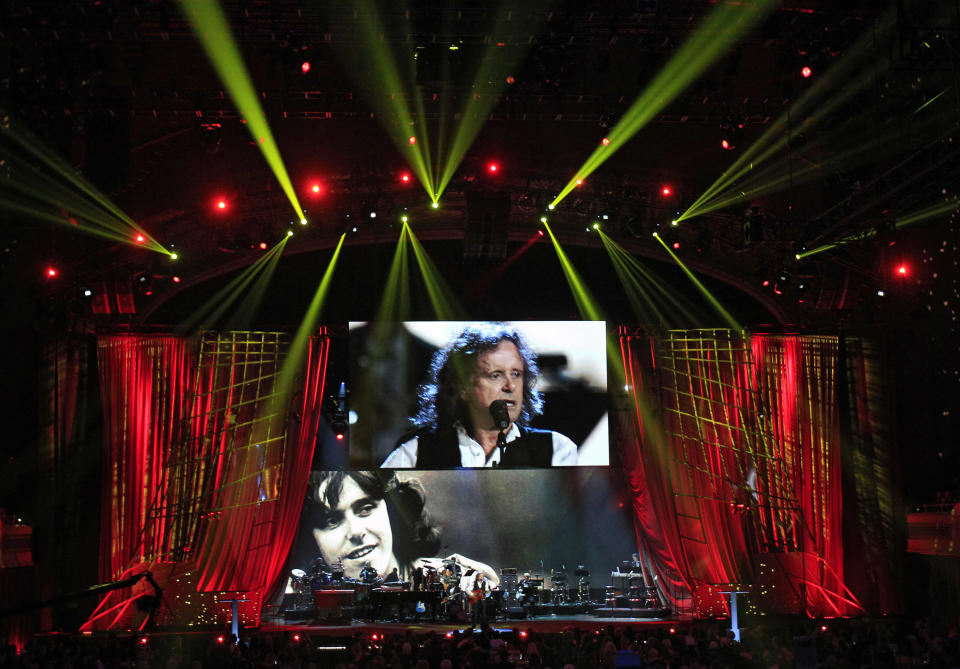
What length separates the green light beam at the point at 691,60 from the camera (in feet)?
37.4

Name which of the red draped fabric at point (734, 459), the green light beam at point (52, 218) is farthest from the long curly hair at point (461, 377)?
the green light beam at point (52, 218)

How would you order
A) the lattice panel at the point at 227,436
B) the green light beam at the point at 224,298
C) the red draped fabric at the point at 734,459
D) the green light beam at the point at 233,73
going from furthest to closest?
the green light beam at the point at 224,298 → the red draped fabric at the point at 734,459 → the lattice panel at the point at 227,436 → the green light beam at the point at 233,73

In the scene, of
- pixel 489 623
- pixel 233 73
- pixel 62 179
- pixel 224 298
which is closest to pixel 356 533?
pixel 489 623

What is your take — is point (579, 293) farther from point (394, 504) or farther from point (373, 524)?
point (373, 524)

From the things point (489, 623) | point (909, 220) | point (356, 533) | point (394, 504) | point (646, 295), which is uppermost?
point (909, 220)

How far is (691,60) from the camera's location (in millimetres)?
12391

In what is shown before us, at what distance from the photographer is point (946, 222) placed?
14.6 meters

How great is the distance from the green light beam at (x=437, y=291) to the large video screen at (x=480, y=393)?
0.67 metres

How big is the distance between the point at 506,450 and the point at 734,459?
11.6ft

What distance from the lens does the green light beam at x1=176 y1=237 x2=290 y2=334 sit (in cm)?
1676

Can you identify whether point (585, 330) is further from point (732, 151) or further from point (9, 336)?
point (9, 336)

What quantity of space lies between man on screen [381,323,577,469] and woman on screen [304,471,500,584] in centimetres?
145

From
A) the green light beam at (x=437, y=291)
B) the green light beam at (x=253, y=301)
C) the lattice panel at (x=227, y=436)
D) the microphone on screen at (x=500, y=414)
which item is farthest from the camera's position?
the green light beam at (x=437, y=291)

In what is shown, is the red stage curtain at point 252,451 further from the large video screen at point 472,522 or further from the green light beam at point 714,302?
the green light beam at point 714,302
